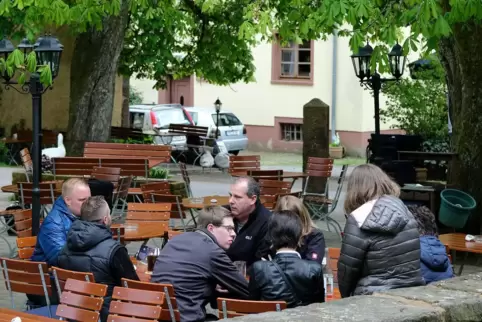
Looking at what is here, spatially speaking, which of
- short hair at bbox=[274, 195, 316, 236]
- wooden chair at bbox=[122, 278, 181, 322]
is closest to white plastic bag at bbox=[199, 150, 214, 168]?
short hair at bbox=[274, 195, 316, 236]

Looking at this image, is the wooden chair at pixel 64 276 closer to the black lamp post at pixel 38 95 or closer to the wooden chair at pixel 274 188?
the black lamp post at pixel 38 95

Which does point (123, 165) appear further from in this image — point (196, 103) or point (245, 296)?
point (196, 103)

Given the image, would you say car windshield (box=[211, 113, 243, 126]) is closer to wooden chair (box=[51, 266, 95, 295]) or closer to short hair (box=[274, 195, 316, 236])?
short hair (box=[274, 195, 316, 236])

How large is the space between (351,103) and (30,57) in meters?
24.1

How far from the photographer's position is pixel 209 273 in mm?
7402

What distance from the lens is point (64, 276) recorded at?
751cm

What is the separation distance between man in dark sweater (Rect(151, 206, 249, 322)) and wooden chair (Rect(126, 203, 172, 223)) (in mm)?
4049

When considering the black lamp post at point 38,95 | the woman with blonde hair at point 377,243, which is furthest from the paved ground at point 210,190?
the woman with blonde hair at point 377,243

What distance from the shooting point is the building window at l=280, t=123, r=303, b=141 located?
1457 inches

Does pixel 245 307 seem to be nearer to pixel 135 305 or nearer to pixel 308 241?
pixel 135 305

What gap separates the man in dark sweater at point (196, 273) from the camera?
7.38 m

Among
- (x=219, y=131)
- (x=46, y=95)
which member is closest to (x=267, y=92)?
(x=219, y=131)

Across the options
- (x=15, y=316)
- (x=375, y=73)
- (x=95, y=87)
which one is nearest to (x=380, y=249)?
(x=15, y=316)

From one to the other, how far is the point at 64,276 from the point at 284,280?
1.60m
